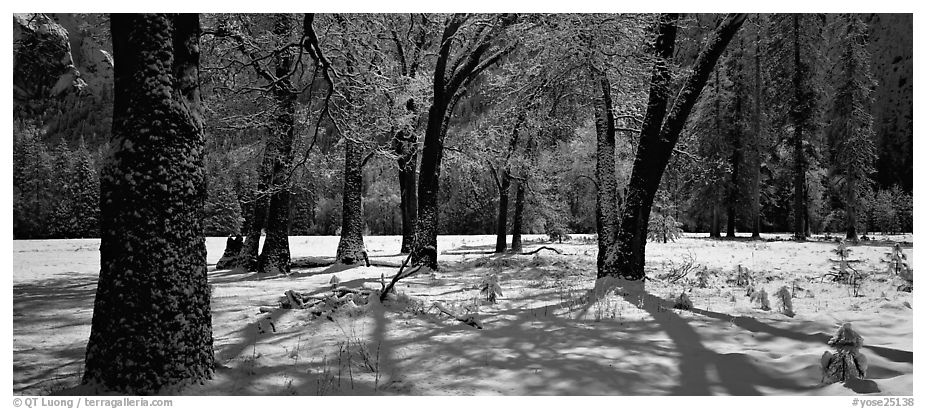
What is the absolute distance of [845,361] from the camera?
12.7ft

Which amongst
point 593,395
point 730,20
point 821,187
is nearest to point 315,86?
point 730,20

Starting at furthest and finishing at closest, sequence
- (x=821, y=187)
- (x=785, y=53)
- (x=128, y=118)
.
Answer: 1. (x=821, y=187)
2. (x=785, y=53)
3. (x=128, y=118)

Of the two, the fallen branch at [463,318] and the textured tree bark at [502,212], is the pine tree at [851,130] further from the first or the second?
the textured tree bark at [502,212]

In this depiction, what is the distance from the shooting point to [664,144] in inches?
349

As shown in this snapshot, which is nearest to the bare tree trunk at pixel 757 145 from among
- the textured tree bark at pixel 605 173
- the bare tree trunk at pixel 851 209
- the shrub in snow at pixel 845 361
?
the bare tree trunk at pixel 851 209

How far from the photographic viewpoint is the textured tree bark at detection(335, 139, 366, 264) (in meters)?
15.7

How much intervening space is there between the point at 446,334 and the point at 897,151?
1026 centimetres

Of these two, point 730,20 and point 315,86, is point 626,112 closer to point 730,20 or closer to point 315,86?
point 730,20

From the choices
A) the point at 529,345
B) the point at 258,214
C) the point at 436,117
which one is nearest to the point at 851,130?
the point at 436,117

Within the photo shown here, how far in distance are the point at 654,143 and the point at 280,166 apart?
9.55 metres

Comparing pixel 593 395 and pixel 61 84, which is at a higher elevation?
pixel 61 84

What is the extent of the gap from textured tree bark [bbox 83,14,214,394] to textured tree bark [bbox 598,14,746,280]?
7.35 metres

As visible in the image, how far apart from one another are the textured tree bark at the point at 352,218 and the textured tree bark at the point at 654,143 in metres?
8.74

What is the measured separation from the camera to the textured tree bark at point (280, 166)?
42.0ft
